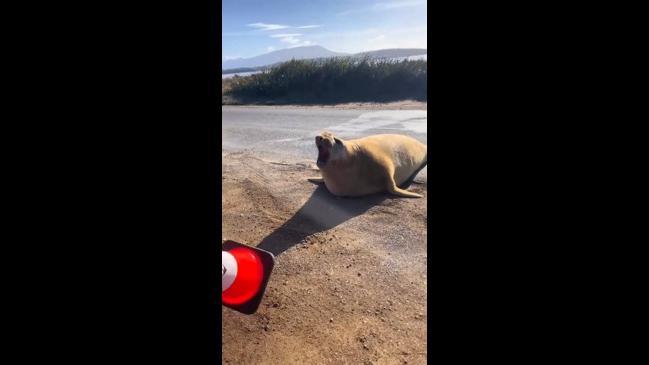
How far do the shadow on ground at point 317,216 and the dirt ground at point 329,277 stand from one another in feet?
0.03

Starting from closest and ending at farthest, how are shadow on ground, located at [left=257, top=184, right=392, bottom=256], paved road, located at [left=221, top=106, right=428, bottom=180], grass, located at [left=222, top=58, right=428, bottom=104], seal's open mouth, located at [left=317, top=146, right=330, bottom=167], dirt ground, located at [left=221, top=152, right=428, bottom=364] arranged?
1. dirt ground, located at [left=221, top=152, right=428, bottom=364]
2. shadow on ground, located at [left=257, top=184, right=392, bottom=256]
3. seal's open mouth, located at [left=317, top=146, right=330, bottom=167]
4. paved road, located at [left=221, top=106, right=428, bottom=180]
5. grass, located at [left=222, top=58, right=428, bottom=104]

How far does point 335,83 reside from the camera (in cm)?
2023

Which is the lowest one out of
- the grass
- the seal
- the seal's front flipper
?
the seal's front flipper

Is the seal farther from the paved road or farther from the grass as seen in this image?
the grass

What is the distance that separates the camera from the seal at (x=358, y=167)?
500 cm

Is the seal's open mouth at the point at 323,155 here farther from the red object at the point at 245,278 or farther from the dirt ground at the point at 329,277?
the red object at the point at 245,278

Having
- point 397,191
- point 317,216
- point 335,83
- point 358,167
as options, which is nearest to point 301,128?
point 358,167

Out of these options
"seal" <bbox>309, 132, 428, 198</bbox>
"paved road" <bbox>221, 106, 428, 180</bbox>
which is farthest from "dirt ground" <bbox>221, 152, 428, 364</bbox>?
"paved road" <bbox>221, 106, 428, 180</bbox>

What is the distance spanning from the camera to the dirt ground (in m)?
2.31

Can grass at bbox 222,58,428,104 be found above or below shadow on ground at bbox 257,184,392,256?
above

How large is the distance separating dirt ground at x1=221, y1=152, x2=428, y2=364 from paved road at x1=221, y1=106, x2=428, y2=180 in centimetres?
184

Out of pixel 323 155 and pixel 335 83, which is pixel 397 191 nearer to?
pixel 323 155
